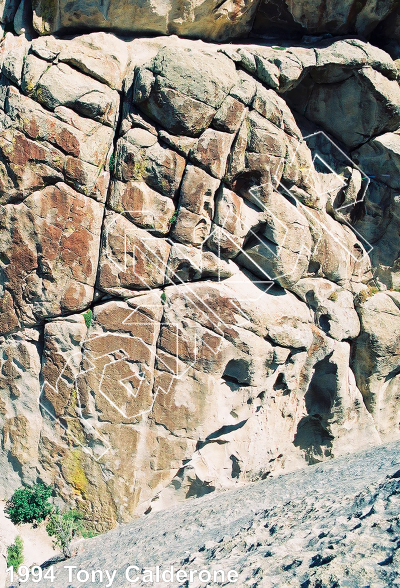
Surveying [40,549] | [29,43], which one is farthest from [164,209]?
[40,549]

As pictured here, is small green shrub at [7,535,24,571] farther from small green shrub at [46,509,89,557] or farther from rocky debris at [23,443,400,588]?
rocky debris at [23,443,400,588]

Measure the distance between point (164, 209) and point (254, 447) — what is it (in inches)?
319

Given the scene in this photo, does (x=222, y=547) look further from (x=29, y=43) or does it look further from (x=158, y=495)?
(x=29, y=43)

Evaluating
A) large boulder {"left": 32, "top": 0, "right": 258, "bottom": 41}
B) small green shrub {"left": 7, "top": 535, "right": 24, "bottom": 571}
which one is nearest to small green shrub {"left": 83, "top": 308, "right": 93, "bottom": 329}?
small green shrub {"left": 7, "top": 535, "right": 24, "bottom": 571}

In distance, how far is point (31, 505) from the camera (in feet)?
58.0

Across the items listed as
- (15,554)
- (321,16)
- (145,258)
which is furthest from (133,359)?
(321,16)

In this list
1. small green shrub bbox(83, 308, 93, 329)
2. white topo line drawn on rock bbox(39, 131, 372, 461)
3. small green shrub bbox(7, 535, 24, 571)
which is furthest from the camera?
small green shrub bbox(83, 308, 93, 329)

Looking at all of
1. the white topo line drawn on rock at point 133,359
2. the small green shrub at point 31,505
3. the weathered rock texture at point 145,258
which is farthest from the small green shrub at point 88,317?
the small green shrub at point 31,505

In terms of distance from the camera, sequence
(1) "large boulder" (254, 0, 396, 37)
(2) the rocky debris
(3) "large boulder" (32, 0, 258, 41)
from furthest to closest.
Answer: (1) "large boulder" (254, 0, 396, 37) < (3) "large boulder" (32, 0, 258, 41) < (2) the rocky debris

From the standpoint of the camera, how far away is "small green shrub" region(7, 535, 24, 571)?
16469mm

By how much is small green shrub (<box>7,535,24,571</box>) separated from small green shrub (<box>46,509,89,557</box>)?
943mm

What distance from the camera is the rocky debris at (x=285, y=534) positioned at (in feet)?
26.9

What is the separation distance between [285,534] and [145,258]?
903cm

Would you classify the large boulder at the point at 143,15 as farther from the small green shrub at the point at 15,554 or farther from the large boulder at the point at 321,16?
the small green shrub at the point at 15,554
